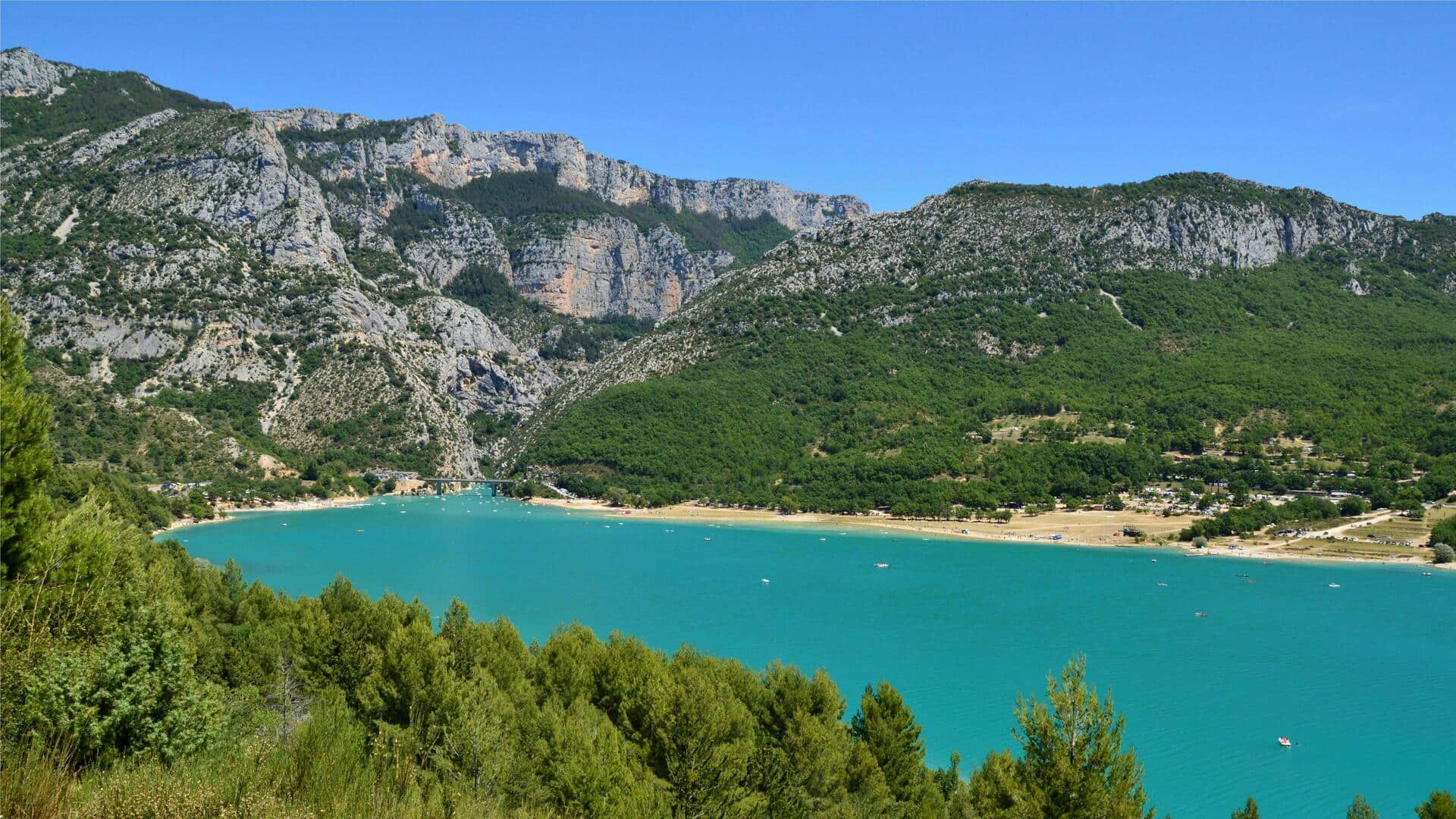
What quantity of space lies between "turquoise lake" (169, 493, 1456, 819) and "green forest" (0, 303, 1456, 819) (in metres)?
7.58

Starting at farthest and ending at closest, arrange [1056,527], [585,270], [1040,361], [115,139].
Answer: [585,270] → [115,139] → [1040,361] → [1056,527]

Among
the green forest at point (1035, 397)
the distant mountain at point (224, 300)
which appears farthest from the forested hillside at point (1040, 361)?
the distant mountain at point (224, 300)

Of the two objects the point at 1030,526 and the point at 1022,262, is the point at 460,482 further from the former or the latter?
the point at 1022,262

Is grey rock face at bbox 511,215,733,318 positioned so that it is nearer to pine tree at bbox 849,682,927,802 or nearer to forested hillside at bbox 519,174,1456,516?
forested hillside at bbox 519,174,1456,516

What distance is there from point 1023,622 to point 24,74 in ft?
501

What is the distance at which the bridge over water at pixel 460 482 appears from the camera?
11781 cm

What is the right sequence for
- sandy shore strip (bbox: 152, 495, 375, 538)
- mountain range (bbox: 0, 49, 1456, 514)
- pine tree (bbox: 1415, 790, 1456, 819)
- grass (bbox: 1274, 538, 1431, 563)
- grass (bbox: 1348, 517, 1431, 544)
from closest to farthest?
1. pine tree (bbox: 1415, 790, 1456, 819)
2. grass (bbox: 1274, 538, 1431, 563)
3. grass (bbox: 1348, 517, 1431, 544)
4. sandy shore strip (bbox: 152, 495, 375, 538)
5. mountain range (bbox: 0, 49, 1456, 514)

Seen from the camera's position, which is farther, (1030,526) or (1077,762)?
(1030,526)

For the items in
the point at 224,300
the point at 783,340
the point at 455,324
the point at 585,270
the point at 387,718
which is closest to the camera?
the point at 387,718

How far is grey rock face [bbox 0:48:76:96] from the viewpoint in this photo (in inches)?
5266

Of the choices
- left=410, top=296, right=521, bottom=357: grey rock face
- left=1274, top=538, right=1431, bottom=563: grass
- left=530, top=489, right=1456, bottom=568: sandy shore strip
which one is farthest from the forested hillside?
left=410, top=296, right=521, bottom=357: grey rock face

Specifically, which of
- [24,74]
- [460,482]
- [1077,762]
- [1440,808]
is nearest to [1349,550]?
[1440,808]

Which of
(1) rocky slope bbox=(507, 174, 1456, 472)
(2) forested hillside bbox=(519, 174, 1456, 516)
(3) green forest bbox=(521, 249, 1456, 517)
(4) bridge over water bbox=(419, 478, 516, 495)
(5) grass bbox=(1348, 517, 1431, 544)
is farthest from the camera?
(4) bridge over water bbox=(419, 478, 516, 495)

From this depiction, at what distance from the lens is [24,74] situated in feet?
443
